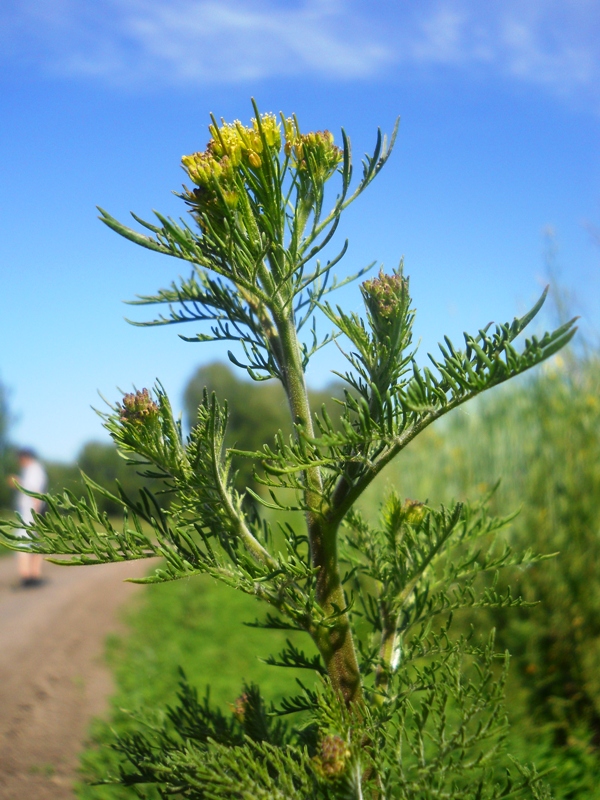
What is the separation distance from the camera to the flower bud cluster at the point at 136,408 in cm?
125

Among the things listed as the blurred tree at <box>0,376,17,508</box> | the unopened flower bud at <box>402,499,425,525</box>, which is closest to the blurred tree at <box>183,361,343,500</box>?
the blurred tree at <box>0,376,17,508</box>

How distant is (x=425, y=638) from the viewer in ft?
4.57

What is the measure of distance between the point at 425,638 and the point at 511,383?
513 centimetres

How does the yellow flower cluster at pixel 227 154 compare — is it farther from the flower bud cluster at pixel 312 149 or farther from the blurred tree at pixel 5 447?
the blurred tree at pixel 5 447

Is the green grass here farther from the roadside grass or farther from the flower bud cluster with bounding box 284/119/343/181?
the flower bud cluster with bounding box 284/119/343/181

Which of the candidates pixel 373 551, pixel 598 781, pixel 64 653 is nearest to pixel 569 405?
pixel 598 781

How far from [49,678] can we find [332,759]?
5049mm

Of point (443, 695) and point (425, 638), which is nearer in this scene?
point (443, 695)

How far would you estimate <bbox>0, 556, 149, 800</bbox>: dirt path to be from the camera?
3.71 metres

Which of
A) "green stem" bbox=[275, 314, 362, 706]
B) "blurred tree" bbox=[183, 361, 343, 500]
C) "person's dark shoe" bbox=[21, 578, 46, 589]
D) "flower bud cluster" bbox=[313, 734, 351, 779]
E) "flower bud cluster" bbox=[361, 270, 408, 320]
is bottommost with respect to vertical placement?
"flower bud cluster" bbox=[313, 734, 351, 779]

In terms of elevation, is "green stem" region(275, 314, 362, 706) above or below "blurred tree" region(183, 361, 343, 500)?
below

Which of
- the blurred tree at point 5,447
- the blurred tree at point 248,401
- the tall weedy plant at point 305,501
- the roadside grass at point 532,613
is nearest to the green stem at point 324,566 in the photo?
the tall weedy plant at point 305,501

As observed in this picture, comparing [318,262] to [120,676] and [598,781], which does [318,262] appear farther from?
[120,676]

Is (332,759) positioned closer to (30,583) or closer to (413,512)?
(413,512)
